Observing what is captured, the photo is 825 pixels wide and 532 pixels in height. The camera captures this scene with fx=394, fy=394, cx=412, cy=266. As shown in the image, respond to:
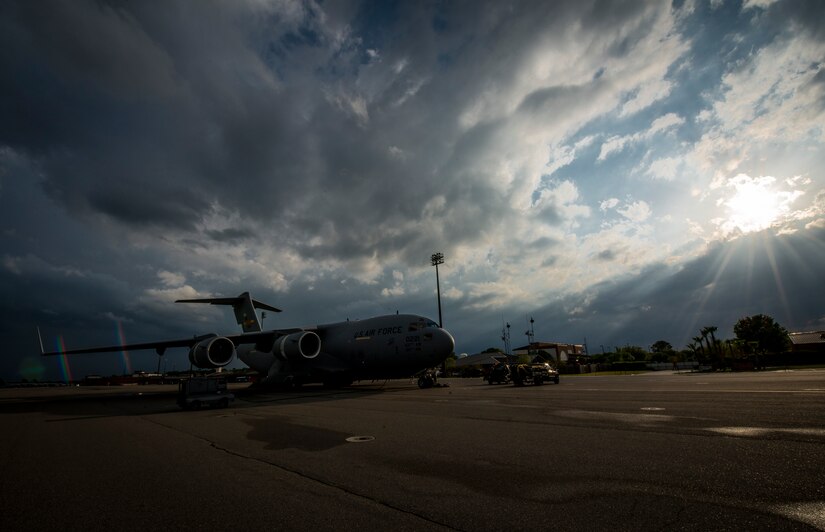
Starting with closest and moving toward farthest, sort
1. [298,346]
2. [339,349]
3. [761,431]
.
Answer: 1. [761,431]
2. [298,346]
3. [339,349]

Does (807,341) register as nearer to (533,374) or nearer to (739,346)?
(739,346)

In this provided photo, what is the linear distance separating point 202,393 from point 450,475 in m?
16.0

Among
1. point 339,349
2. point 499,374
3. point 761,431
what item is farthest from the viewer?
point 499,374

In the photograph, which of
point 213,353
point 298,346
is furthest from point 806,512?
point 213,353

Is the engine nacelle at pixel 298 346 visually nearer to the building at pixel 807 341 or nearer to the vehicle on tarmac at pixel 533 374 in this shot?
the vehicle on tarmac at pixel 533 374

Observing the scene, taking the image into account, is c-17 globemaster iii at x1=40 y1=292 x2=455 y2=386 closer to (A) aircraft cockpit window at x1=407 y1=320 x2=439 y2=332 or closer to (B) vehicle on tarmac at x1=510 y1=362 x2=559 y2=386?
(A) aircraft cockpit window at x1=407 y1=320 x2=439 y2=332

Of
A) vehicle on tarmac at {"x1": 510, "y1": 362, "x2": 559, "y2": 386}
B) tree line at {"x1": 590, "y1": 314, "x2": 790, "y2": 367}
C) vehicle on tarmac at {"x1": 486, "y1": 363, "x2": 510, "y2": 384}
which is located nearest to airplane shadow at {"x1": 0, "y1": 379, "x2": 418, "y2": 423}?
vehicle on tarmac at {"x1": 486, "y1": 363, "x2": 510, "y2": 384}

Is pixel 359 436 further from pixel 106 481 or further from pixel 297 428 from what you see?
pixel 106 481

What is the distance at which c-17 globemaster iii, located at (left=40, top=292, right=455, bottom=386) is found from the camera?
77.7 feet

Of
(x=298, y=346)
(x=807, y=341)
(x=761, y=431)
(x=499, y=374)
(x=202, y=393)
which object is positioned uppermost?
(x=298, y=346)

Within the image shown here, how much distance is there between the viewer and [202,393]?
57.4 feet

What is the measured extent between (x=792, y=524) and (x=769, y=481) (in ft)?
4.32

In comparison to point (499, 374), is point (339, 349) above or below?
above

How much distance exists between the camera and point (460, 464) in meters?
5.71
